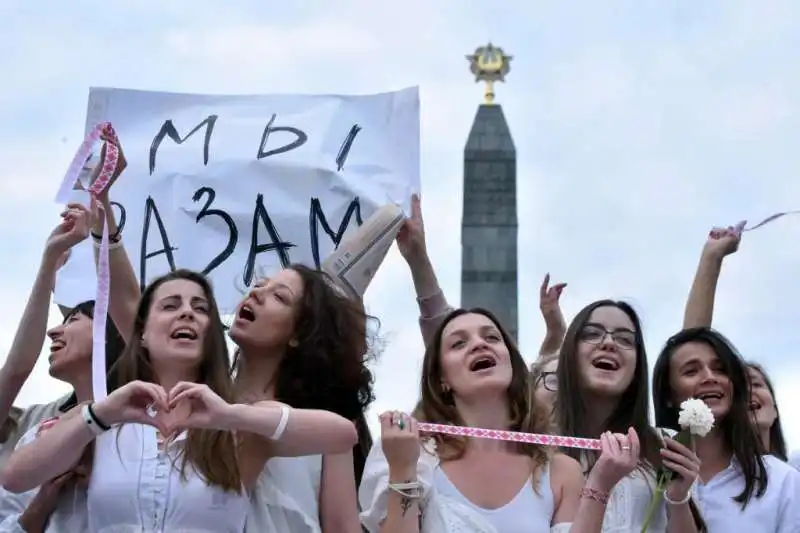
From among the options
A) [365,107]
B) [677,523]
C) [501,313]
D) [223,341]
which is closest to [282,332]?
[223,341]

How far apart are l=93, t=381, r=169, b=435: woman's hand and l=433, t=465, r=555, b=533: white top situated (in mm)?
949

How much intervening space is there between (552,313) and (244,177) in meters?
1.30

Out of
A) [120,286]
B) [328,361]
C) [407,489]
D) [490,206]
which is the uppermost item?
[490,206]

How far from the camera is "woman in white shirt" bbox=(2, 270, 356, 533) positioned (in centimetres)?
328

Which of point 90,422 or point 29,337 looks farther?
point 29,337

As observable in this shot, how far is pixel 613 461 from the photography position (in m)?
3.75

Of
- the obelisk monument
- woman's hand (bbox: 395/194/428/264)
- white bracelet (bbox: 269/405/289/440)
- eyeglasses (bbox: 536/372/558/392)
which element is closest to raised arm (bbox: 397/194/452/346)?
woman's hand (bbox: 395/194/428/264)

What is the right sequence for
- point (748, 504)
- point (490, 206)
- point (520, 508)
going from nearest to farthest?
point (520, 508) < point (748, 504) < point (490, 206)

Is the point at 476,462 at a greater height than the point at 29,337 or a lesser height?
lesser

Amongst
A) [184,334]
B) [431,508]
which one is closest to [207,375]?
[184,334]

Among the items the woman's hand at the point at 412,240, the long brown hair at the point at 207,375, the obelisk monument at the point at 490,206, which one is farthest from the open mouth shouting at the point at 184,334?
the obelisk monument at the point at 490,206

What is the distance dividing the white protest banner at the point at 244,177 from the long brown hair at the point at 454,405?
1.10 m

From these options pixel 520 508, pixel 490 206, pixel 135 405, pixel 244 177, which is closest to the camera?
pixel 135 405

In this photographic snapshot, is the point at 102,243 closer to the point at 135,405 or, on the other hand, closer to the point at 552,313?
the point at 135,405
